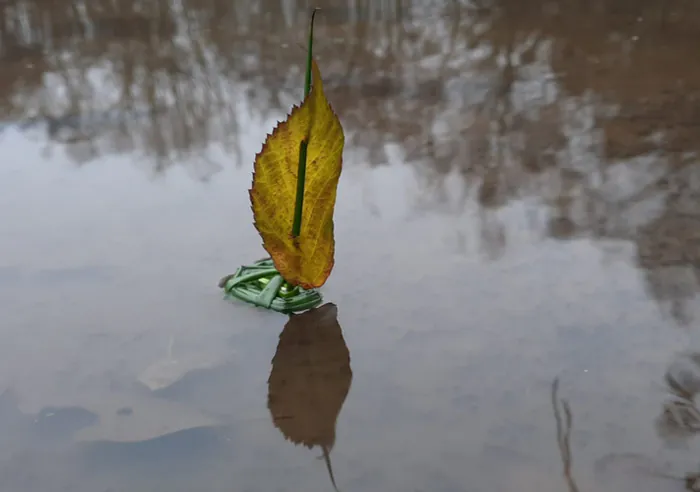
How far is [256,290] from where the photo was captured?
1.54 m

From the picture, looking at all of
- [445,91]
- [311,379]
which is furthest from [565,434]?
[445,91]

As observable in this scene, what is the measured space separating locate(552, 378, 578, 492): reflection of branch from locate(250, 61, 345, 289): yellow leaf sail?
1.46 ft

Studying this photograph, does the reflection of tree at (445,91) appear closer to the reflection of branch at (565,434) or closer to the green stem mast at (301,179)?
the reflection of branch at (565,434)

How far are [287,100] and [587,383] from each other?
1641 mm

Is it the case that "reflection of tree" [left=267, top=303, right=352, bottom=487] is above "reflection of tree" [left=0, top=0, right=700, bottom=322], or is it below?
below

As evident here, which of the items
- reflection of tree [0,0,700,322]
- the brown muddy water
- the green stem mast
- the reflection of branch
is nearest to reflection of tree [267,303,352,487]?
the brown muddy water

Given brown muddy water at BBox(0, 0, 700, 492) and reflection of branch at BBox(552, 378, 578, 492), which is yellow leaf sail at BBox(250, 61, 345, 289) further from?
reflection of branch at BBox(552, 378, 578, 492)

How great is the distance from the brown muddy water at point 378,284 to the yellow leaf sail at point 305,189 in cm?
11

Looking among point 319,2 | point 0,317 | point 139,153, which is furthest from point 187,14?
point 0,317

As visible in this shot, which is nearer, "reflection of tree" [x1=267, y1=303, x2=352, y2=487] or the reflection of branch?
the reflection of branch

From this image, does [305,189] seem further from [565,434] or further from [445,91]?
[445,91]

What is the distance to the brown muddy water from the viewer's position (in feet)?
3.86

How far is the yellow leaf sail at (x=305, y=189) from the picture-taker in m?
1.34

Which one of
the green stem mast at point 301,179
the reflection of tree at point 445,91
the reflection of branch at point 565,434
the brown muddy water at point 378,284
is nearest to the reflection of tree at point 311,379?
the brown muddy water at point 378,284
